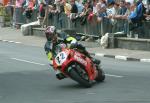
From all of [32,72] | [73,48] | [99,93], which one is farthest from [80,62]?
[32,72]

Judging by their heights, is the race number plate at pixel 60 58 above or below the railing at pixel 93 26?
below

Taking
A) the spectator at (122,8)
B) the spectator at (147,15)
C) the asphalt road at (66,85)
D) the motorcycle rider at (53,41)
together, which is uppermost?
the spectator at (122,8)

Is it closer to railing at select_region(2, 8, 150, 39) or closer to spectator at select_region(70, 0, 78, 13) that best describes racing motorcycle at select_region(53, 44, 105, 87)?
railing at select_region(2, 8, 150, 39)

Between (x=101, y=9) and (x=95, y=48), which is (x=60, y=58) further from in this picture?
(x=101, y=9)

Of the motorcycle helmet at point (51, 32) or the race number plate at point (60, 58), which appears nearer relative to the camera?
the race number plate at point (60, 58)

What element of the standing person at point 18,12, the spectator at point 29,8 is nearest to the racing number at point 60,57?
the spectator at point 29,8

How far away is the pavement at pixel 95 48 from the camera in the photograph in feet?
76.2

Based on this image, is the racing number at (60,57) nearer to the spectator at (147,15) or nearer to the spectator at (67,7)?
the spectator at (147,15)

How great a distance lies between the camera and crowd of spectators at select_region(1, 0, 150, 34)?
24805 millimetres

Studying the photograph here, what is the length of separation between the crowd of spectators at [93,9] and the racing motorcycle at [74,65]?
29.6ft

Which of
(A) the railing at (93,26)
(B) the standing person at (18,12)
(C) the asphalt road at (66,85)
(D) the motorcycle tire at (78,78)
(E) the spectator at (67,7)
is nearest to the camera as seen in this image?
(C) the asphalt road at (66,85)

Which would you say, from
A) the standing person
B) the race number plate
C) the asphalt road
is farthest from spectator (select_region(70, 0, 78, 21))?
the race number plate

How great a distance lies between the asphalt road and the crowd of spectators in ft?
9.27

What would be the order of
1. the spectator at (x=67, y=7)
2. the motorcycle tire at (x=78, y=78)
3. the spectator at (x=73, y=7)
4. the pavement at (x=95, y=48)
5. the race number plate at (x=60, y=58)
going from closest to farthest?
the motorcycle tire at (x=78, y=78)
the race number plate at (x=60, y=58)
the pavement at (x=95, y=48)
the spectator at (x=73, y=7)
the spectator at (x=67, y=7)
